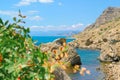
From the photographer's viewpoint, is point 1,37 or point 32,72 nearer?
point 32,72

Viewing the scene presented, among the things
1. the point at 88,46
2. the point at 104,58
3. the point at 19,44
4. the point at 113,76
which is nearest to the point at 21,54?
the point at 19,44

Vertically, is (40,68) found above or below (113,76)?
above

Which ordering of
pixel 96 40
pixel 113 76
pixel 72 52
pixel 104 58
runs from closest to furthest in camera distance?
pixel 113 76 → pixel 72 52 → pixel 104 58 → pixel 96 40

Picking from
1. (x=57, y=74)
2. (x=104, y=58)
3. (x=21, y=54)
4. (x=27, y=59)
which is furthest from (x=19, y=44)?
(x=104, y=58)

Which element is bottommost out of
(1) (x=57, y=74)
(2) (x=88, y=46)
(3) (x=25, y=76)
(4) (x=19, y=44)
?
(2) (x=88, y=46)

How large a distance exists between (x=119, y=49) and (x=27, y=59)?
2262 inches

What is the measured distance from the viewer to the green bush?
183 inches

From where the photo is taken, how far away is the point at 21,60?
4.68 m

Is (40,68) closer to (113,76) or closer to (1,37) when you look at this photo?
(1,37)

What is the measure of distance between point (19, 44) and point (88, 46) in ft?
360

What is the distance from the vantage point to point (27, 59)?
474cm

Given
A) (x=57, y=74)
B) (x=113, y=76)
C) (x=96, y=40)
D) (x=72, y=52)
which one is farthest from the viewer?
(x=96, y=40)

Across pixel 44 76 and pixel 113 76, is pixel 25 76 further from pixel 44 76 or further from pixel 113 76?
pixel 113 76

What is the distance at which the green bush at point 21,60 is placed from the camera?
4641 millimetres
